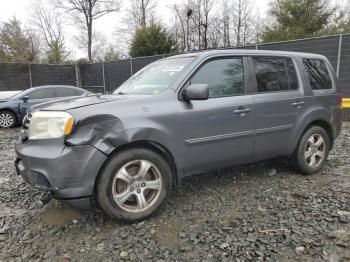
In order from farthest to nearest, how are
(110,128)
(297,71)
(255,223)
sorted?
(297,71) < (255,223) < (110,128)

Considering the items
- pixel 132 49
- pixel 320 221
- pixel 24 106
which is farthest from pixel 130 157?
pixel 132 49

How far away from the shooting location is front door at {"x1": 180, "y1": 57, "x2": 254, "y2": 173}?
334 cm

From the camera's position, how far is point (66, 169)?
2.70 metres

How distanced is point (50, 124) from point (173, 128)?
120 cm

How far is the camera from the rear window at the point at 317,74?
14.7ft

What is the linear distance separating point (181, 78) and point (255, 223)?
67.3 inches

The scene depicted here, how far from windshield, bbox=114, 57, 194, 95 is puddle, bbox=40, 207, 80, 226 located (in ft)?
5.10

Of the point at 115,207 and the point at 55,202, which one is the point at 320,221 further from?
the point at 55,202

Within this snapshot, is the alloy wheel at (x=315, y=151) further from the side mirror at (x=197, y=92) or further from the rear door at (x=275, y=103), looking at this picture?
the side mirror at (x=197, y=92)

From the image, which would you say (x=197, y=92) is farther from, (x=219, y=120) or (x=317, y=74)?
(x=317, y=74)

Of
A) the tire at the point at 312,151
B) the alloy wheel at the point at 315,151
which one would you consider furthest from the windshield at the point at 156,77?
the alloy wheel at the point at 315,151

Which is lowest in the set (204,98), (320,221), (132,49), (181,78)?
(320,221)

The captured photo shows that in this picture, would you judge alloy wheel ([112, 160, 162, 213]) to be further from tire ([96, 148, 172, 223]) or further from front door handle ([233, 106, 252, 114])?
front door handle ([233, 106, 252, 114])

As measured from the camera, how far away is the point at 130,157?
298 centimetres
